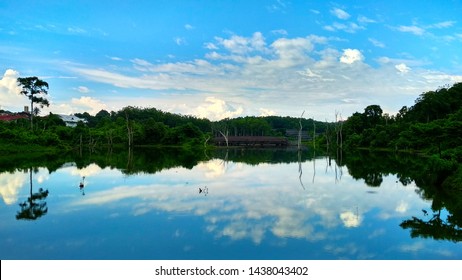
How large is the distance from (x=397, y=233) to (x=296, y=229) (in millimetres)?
2766

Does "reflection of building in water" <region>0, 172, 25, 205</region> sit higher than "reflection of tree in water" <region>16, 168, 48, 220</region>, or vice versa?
"reflection of building in water" <region>0, 172, 25, 205</region>

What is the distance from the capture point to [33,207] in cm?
1391

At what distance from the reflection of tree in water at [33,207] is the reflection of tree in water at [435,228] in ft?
36.9

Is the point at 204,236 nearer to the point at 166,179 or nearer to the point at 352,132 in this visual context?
the point at 166,179

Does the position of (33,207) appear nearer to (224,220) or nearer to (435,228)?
(224,220)

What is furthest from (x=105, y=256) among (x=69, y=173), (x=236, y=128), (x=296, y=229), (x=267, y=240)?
(x=236, y=128)

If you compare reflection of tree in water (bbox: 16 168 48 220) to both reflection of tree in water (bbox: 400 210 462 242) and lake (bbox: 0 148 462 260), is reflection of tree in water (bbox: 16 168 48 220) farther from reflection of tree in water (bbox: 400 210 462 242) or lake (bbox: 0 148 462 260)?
reflection of tree in water (bbox: 400 210 462 242)

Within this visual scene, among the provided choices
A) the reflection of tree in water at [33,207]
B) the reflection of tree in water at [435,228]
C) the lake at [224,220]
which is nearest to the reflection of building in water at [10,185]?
the lake at [224,220]

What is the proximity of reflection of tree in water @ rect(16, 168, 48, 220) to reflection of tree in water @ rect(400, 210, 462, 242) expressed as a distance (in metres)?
11.2

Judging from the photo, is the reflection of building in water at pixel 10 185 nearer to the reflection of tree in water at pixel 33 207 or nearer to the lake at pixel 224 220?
the lake at pixel 224 220

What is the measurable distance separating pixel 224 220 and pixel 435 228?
6.11 m

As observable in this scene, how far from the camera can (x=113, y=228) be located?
36.4ft

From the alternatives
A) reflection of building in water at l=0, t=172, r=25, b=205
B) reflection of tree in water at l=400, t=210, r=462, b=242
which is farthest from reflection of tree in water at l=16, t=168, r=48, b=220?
reflection of tree in water at l=400, t=210, r=462, b=242

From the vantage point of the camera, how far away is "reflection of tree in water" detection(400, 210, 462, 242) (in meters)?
10.7
